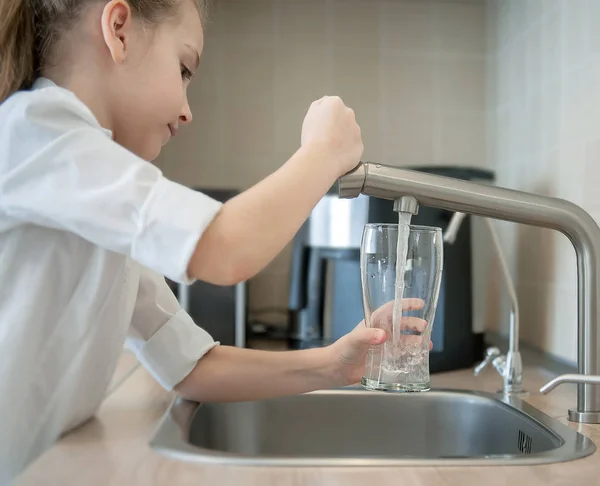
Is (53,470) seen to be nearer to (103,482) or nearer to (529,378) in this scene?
(103,482)

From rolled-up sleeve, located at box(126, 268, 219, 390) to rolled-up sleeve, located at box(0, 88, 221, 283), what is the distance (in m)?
0.29

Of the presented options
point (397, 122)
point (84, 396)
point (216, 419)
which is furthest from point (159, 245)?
point (397, 122)

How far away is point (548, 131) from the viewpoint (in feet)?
4.08

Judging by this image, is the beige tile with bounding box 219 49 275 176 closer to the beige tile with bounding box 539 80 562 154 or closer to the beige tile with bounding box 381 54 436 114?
the beige tile with bounding box 381 54 436 114

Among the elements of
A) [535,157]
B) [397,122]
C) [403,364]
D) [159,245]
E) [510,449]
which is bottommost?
[510,449]

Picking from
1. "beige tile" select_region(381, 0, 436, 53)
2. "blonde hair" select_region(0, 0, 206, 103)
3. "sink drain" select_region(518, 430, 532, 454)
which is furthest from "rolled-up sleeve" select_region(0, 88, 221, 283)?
"beige tile" select_region(381, 0, 436, 53)

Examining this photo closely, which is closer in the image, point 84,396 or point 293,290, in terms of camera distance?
point 84,396

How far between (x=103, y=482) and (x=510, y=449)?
0.52 m

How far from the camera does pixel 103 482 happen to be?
573mm

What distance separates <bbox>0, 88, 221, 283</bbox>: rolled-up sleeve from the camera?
1.87 ft

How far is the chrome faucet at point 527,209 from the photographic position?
71 cm

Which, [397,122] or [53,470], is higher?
[397,122]

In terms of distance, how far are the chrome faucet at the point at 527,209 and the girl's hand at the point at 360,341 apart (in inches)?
4.8

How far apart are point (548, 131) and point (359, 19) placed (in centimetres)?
61
